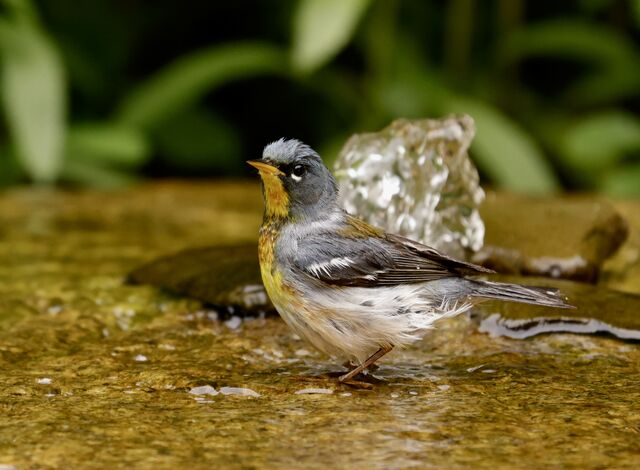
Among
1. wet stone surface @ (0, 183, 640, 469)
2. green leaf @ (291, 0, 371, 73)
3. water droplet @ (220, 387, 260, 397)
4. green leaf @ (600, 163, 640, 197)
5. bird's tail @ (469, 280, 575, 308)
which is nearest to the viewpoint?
wet stone surface @ (0, 183, 640, 469)

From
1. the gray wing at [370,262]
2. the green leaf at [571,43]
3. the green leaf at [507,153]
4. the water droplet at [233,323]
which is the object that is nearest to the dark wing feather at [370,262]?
the gray wing at [370,262]

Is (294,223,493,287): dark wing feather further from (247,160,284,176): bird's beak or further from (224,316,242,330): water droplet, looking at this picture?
(224,316,242,330): water droplet

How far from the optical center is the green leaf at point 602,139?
6.58 metres

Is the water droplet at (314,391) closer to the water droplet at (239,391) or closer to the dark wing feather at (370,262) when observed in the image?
the water droplet at (239,391)

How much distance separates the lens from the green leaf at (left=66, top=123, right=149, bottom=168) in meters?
6.58

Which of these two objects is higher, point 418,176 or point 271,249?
point 418,176

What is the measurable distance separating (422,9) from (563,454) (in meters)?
6.18

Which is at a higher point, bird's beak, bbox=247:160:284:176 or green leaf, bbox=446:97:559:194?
green leaf, bbox=446:97:559:194

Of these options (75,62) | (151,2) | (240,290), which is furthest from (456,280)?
(151,2)

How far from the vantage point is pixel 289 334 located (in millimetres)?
3795

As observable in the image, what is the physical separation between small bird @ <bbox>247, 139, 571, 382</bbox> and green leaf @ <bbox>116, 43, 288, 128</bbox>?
376 cm

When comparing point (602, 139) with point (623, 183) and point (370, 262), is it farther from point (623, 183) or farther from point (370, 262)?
point (370, 262)

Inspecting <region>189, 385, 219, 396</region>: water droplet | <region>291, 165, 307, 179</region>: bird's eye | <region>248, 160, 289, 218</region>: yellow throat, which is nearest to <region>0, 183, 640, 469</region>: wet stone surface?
<region>189, 385, 219, 396</region>: water droplet

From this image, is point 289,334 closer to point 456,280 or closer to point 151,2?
point 456,280
